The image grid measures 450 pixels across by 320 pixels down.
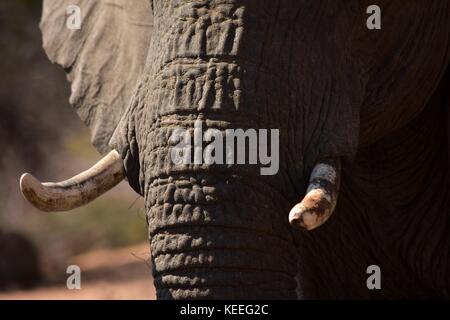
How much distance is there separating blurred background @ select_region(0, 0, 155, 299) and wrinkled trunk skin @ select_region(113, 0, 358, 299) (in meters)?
7.04

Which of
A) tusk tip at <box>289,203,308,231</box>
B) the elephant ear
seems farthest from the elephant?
→ the elephant ear

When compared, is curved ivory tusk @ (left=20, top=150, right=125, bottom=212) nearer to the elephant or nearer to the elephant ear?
the elephant

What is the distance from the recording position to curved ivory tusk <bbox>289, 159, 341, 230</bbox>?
2.82m

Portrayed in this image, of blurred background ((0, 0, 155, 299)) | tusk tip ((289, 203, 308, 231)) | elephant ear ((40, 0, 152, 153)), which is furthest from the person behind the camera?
blurred background ((0, 0, 155, 299))

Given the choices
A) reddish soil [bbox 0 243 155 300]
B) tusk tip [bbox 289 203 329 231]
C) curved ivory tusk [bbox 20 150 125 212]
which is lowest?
reddish soil [bbox 0 243 155 300]

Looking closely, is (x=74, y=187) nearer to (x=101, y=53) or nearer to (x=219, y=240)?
(x=219, y=240)

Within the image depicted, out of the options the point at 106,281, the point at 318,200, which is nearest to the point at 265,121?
the point at 318,200

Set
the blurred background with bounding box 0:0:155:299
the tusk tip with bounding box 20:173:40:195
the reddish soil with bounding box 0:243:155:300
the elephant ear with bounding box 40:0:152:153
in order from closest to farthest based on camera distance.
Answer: the tusk tip with bounding box 20:173:40:195
the elephant ear with bounding box 40:0:152:153
the reddish soil with bounding box 0:243:155:300
the blurred background with bounding box 0:0:155:299

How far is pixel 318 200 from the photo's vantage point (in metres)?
2.86

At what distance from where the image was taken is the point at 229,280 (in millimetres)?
2926

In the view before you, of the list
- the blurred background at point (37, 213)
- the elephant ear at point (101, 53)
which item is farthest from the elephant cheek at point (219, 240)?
the blurred background at point (37, 213)

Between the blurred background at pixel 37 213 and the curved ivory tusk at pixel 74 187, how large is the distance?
6877mm

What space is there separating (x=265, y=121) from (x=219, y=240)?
0.27 metres

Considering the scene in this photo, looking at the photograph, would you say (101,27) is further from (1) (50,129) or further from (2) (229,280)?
(1) (50,129)
